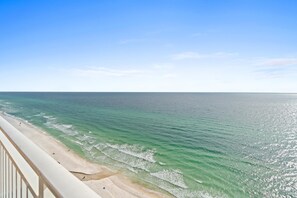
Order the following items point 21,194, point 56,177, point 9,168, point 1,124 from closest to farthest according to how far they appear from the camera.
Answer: point 56,177, point 21,194, point 9,168, point 1,124

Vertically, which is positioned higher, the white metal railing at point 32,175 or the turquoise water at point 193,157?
the white metal railing at point 32,175

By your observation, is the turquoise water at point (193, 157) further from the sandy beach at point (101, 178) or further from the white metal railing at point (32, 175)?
the white metal railing at point (32, 175)

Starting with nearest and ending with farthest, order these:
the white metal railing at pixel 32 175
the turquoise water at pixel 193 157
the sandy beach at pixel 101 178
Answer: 1. the white metal railing at pixel 32 175
2. the sandy beach at pixel 101 178
3. the turquoise water at pixel 193 157

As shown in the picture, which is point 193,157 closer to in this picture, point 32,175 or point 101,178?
point 101,178

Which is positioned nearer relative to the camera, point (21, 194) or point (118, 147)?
point (21, 194)

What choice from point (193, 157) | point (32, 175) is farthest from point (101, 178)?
point (32, 175)

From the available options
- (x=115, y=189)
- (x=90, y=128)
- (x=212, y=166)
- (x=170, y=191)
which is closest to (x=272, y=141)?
(x=212, y=166)

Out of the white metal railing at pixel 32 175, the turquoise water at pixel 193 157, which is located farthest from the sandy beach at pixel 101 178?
the white metal railing at pixel 32 175

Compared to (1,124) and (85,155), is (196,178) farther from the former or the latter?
(1,124)

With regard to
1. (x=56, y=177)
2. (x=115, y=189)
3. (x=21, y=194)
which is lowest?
(x=115, y=189)
